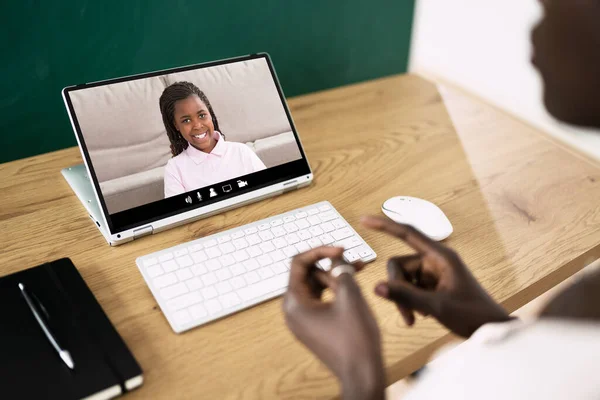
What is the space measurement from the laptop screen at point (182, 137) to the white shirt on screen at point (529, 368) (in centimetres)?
50

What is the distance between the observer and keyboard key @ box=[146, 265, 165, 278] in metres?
0.77

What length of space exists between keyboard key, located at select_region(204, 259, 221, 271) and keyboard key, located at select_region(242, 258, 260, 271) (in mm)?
37

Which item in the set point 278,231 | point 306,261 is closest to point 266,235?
point 278,231

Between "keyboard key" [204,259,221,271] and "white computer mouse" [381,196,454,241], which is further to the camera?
"white computer mouse" [381,196,454,241]

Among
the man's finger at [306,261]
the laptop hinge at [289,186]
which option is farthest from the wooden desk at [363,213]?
the man's finger at [306,261]

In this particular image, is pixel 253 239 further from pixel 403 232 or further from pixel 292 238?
pixel 403 232

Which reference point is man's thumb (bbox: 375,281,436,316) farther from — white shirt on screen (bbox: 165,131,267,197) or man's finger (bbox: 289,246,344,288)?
white shirt on screen (bbox: 165,131,267,197)

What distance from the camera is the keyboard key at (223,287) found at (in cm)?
75

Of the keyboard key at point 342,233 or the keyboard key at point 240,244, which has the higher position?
the keyboard key at point 240,244

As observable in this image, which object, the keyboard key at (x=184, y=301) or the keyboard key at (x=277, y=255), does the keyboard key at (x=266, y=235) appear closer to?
the keyboard key at (x=277, y=255)

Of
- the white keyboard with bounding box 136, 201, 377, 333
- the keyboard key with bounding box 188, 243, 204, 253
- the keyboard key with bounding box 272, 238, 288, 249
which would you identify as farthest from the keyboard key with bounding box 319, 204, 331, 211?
the keyboard key with bounding box 188, 243, 204, 253

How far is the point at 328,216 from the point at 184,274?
0.26 metres

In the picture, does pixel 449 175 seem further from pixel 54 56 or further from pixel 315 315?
pixel 54 56

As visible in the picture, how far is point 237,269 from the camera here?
79cm
